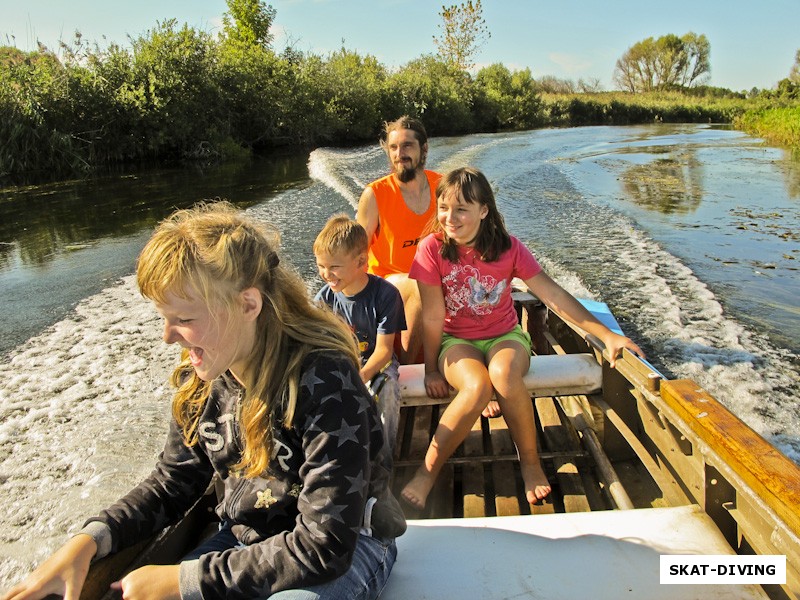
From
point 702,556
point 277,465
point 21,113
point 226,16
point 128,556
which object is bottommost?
point 702,556

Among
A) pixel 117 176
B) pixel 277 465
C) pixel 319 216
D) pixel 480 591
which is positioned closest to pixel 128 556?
pixel 277 465

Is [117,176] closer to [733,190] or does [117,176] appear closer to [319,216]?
[319,216]

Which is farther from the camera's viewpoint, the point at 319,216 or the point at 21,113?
the point at 21,113

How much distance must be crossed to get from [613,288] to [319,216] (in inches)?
196

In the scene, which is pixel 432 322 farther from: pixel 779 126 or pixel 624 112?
pixel 624 112

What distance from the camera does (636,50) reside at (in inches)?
2430

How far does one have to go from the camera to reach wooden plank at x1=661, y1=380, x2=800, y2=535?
1.36m

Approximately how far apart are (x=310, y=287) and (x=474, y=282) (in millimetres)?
3824

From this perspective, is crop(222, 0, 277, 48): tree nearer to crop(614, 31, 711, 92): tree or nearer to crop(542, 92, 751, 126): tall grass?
crop(542, 92, 751, 126): tall grass

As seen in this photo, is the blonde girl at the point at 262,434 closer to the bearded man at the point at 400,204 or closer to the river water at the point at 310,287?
the river water at the point at 310,287

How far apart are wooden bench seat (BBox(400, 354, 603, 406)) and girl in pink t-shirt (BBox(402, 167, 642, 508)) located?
0.06 metres

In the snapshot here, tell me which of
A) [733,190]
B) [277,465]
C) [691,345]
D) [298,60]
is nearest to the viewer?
[277,465]

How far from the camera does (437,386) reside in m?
2.50

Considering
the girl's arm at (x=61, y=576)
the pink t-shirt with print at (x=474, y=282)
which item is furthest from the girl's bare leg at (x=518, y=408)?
the girl's arm at (x=61, y=576)
